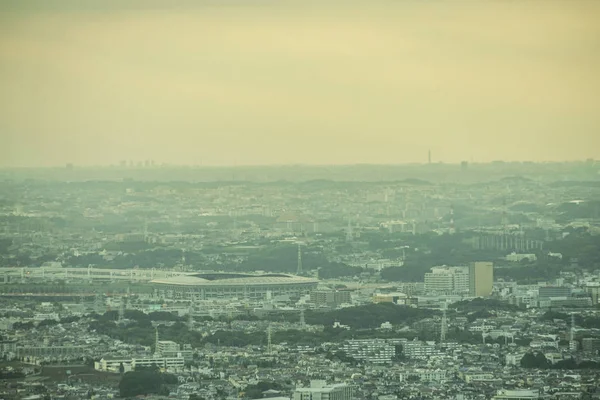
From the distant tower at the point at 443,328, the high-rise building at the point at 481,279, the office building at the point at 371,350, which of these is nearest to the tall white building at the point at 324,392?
the office building at the point at 371,350

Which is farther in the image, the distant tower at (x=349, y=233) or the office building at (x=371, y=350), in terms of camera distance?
the distant tower at (x=349, y=233)

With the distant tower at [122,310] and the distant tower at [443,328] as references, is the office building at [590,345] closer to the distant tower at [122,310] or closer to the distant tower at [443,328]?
the distant tower at [443,328]

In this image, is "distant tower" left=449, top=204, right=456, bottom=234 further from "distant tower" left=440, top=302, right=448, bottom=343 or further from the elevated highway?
"distant tower" left=440, top=302, right=448, bottom=343

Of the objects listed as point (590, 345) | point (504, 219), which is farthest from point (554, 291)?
point (504, 219)

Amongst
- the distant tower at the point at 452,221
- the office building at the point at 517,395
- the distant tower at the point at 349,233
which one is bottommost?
the office building at the point at 517,395

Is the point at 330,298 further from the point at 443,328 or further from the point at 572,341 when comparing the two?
the point at 572,341

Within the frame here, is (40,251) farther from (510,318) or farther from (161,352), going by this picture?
(161,352)

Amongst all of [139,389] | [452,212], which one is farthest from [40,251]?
[139,389]
